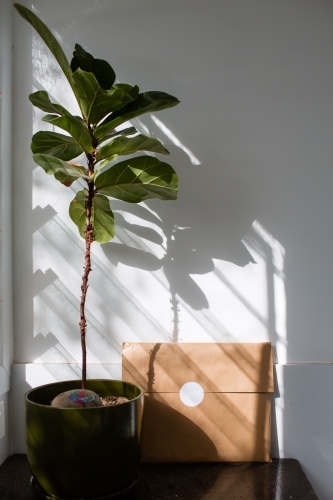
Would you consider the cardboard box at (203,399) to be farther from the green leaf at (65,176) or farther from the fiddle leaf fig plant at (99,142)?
the green leaf at (65,176)

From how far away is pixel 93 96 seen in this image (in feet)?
3.36

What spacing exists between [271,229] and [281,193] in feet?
0.35

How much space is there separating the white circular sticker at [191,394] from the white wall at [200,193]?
0.13 m

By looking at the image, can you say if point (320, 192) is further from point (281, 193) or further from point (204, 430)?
point (204, 430)

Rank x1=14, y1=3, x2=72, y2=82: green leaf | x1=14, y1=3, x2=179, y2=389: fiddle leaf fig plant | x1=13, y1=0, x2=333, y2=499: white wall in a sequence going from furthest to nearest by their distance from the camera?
x1=13, y1=0, x2=333, y2=499: white wall
x1=14, y1=3, x2=179, y2=389: fiddle leaf fig plant
x1=14, y1=3, x2=72, y2=82: green leaf

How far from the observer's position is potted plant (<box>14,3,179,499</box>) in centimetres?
100

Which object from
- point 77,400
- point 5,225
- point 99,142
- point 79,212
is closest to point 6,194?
point 5,225

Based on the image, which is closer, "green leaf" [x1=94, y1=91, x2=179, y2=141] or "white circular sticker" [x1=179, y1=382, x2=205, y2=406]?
"green leaf" [x1=94, y1=91, x2=179, y2=141]

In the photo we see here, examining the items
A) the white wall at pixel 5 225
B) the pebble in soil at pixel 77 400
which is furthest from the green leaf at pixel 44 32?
the pebble in soil at pixel 77 400

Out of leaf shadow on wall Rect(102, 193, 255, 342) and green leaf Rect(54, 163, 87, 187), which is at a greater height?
green leaf Rect(54, 163, 87, 187)

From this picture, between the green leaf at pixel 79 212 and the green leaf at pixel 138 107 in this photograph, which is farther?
→ the green leaf at pixel 79 212

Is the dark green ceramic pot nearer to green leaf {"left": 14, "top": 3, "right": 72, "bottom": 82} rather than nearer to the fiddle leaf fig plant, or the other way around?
the fiddle leaf fig plant

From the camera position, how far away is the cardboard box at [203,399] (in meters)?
1.27

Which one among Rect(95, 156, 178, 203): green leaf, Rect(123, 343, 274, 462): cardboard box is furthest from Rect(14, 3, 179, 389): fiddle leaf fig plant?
Rect(123, 343, 274, 462): cardboard box
